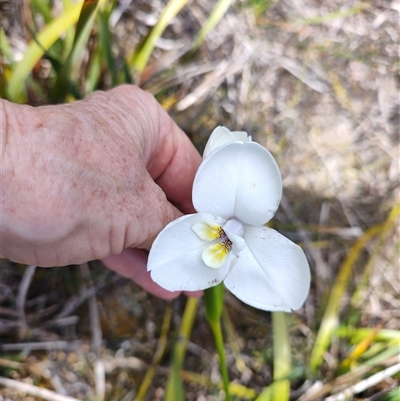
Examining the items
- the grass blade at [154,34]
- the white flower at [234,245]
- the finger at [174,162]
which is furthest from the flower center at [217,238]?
the grass blade at [154,34]

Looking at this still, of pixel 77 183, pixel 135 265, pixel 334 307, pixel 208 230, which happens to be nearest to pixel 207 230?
pixel 208 230

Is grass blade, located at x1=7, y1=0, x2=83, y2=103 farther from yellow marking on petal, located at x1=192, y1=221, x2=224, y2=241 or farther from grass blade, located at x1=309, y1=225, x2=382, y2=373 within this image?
grass blade, located at x1=309, y1=225, x2=382, y2=373

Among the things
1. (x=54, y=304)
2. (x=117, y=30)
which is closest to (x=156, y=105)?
(x=117, y=30)

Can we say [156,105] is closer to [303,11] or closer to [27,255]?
[27,255]

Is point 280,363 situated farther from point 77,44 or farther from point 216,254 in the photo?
point 77,44

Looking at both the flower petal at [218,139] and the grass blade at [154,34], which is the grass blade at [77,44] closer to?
the grass blade at [154,34]

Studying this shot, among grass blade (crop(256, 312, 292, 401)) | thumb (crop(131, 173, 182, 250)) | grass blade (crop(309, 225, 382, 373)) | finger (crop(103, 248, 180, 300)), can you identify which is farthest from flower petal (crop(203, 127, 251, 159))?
grass blade (crop(309, 225, 382, 373))
